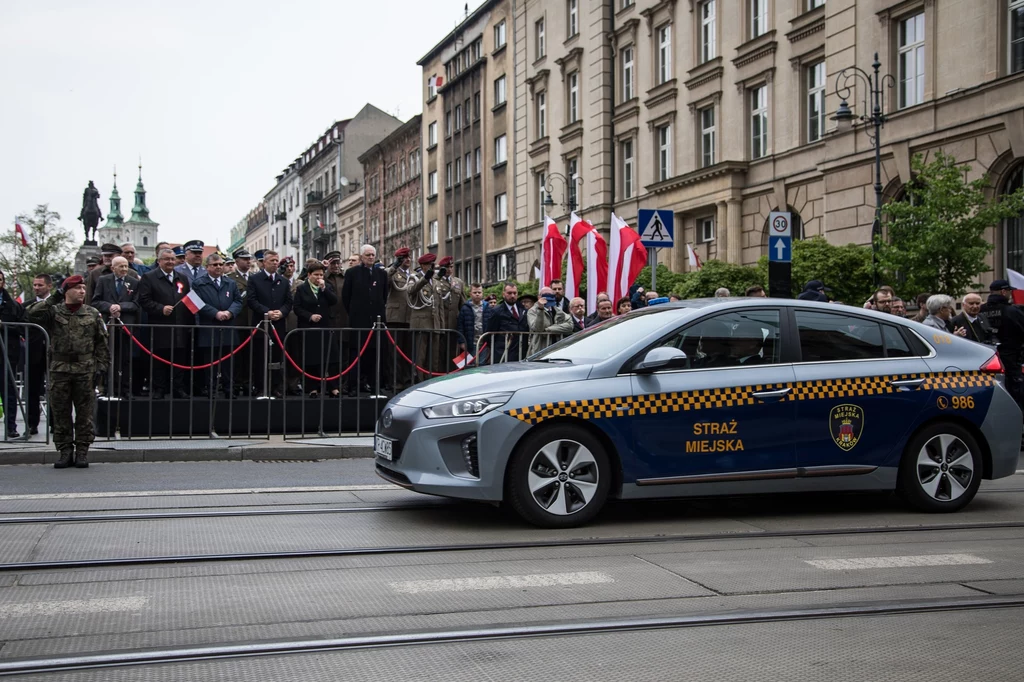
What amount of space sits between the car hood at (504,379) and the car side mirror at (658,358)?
38cm

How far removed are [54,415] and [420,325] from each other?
16.9 feet

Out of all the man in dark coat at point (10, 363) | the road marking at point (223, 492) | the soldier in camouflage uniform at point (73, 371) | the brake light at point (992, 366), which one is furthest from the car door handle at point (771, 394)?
the man in dark coat at point (10, 363)

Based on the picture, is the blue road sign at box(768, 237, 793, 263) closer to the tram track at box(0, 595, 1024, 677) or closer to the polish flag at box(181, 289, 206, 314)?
the polish flag at box(181, 289, 206, 314)

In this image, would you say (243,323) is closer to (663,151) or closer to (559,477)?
(559,477)

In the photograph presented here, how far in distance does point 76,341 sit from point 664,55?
103ft

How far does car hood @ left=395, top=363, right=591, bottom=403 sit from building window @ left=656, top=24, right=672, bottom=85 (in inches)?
1280

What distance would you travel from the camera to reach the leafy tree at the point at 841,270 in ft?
82.1

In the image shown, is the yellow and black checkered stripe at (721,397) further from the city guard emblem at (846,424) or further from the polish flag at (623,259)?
the polish flag at (623,259)

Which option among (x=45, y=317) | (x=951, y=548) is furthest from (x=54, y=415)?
(x=951, y=548)

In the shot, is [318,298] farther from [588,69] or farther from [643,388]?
[588,69]

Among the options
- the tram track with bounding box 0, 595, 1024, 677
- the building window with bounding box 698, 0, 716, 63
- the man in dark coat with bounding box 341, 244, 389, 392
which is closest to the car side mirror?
the tram track with bounding box 0, 595, 1024, 677

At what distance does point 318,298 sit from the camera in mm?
14523

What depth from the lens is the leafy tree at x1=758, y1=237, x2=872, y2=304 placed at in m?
25.0

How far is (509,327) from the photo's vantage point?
15555 millimetres
